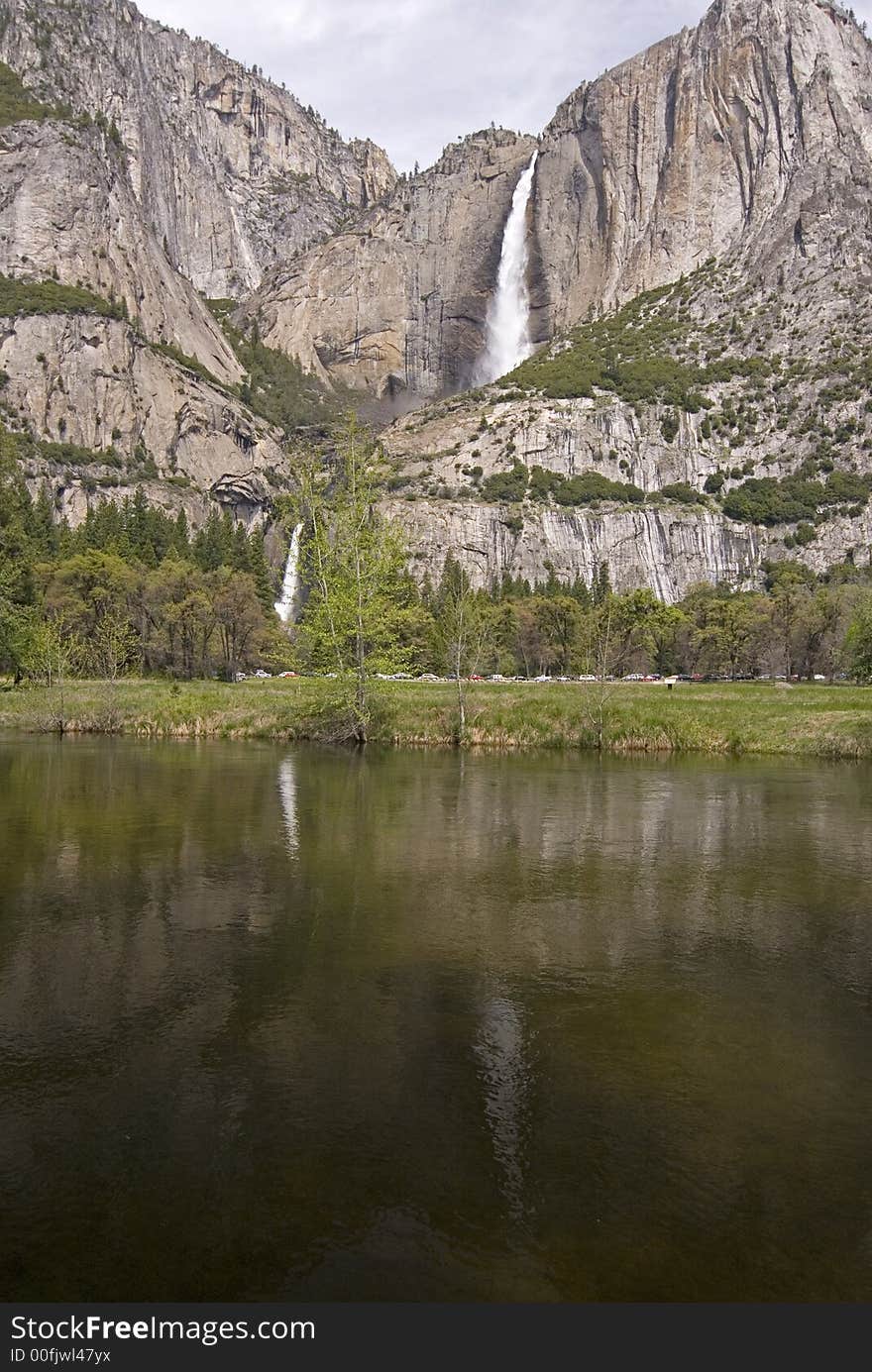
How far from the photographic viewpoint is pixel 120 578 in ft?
295

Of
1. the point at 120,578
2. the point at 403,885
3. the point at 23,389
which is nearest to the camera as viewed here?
the point at 403,885

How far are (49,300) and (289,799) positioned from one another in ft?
514

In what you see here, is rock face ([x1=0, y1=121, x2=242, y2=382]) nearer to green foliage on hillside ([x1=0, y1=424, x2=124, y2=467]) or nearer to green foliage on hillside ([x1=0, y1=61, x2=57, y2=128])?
green foliage on hillside ([x1=0, y1=61, x2=57, y2=128])

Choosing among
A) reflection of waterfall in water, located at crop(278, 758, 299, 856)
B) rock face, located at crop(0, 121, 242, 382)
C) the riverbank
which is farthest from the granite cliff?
reflection of waterfall in water, located at crop(278, 758, 299, 856)

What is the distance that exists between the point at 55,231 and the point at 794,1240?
193m

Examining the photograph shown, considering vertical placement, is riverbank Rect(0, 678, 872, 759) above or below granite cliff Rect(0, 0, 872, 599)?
below

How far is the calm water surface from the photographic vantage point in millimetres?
5656

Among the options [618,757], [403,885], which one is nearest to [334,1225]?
[403,885]

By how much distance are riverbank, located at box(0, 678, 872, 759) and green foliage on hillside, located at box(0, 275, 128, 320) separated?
410ft

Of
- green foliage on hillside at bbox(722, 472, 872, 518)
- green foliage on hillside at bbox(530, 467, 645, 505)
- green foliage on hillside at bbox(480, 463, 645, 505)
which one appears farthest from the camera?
green foliage on hillside at bbox(530, 467, 645, 505)

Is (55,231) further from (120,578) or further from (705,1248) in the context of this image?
(705,1248)

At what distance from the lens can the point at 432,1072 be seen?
812 cm

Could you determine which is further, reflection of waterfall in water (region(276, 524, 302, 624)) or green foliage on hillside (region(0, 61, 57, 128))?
green foliage on hillside (region(0, 61, 57, 128))

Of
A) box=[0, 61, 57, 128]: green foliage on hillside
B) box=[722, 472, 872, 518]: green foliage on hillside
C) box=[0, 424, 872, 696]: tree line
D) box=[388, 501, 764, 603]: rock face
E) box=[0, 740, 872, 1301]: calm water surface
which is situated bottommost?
box=[0, 740, 872, 1301]: calm water surface
